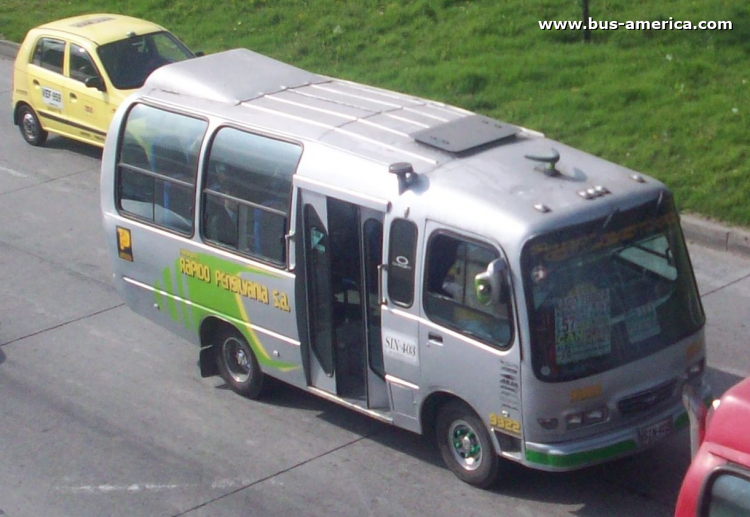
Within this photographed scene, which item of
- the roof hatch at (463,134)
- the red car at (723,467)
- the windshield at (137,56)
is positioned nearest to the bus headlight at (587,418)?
the roof hatch at (463,134)

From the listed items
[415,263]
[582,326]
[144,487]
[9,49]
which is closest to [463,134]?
[415,263]

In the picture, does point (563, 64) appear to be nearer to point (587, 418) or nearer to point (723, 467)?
point (587, 418)

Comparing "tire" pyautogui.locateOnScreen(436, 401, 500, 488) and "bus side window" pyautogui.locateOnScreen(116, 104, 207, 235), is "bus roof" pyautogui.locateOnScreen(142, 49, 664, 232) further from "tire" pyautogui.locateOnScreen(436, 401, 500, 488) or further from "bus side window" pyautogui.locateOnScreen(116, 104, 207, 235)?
Result: "tire" pyautogui.locateOnScreen(436, 401, 500, 488)

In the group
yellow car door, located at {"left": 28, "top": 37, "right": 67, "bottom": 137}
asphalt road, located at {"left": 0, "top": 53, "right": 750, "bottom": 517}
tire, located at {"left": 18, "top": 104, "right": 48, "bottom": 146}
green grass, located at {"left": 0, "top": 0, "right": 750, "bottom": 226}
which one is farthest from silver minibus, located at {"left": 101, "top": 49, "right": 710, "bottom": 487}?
tire, located at {"left": 18, "top": 104, "right": 48, "bottom": 146}

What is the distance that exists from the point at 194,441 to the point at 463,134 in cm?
308

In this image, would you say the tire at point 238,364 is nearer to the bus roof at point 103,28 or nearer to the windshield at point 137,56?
the windshield at point 137,56

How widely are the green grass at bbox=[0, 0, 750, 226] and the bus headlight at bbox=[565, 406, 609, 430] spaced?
216 inches

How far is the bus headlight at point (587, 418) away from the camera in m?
7.47

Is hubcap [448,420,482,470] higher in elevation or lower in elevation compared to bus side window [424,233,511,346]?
lower

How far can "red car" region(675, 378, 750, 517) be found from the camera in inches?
187

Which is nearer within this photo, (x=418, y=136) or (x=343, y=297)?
(x=418, y=136)

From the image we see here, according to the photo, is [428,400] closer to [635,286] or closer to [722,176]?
[635,286]

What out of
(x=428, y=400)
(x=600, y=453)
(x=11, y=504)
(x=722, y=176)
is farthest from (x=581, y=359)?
(x=722, y=176)

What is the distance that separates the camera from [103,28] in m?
16.3
